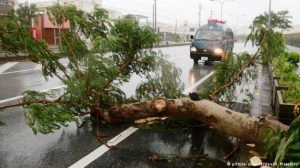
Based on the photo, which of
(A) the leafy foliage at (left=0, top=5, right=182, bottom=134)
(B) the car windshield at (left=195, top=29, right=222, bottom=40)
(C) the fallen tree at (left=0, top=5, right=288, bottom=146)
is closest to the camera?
(C) the fallen tree at (left=0, top=5, right=288, bottom=146)

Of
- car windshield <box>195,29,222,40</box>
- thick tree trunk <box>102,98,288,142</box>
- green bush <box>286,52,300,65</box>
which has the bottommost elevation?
thick tree trunk <box>102,98,288,142</box>

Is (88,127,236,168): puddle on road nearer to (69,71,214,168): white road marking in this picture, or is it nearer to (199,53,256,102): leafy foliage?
(69,71,214,168): white road marking

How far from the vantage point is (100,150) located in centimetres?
487

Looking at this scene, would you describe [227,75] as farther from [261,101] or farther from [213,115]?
[213,115]

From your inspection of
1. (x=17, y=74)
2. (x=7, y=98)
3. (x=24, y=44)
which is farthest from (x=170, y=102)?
(x=17, y=74)

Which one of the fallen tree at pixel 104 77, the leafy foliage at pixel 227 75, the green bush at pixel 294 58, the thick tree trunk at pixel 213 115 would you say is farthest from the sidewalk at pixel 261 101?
the green bush at pixel 294 58

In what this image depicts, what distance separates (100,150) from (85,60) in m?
1.36

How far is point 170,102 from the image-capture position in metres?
4.70

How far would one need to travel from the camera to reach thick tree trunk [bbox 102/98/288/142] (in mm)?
4125

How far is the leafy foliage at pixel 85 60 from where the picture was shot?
Answer: 4961 mm

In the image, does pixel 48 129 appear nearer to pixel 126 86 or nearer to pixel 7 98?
pixel 7 98

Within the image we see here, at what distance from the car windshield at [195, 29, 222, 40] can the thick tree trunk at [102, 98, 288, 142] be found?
48.7ft

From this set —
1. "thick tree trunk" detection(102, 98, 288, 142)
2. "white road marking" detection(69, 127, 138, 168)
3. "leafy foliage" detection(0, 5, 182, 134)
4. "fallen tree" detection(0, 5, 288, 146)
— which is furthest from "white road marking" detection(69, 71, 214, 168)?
"leafy foliage" detection(0, 5, 182, 134)

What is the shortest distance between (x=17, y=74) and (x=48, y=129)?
957 centimetres
